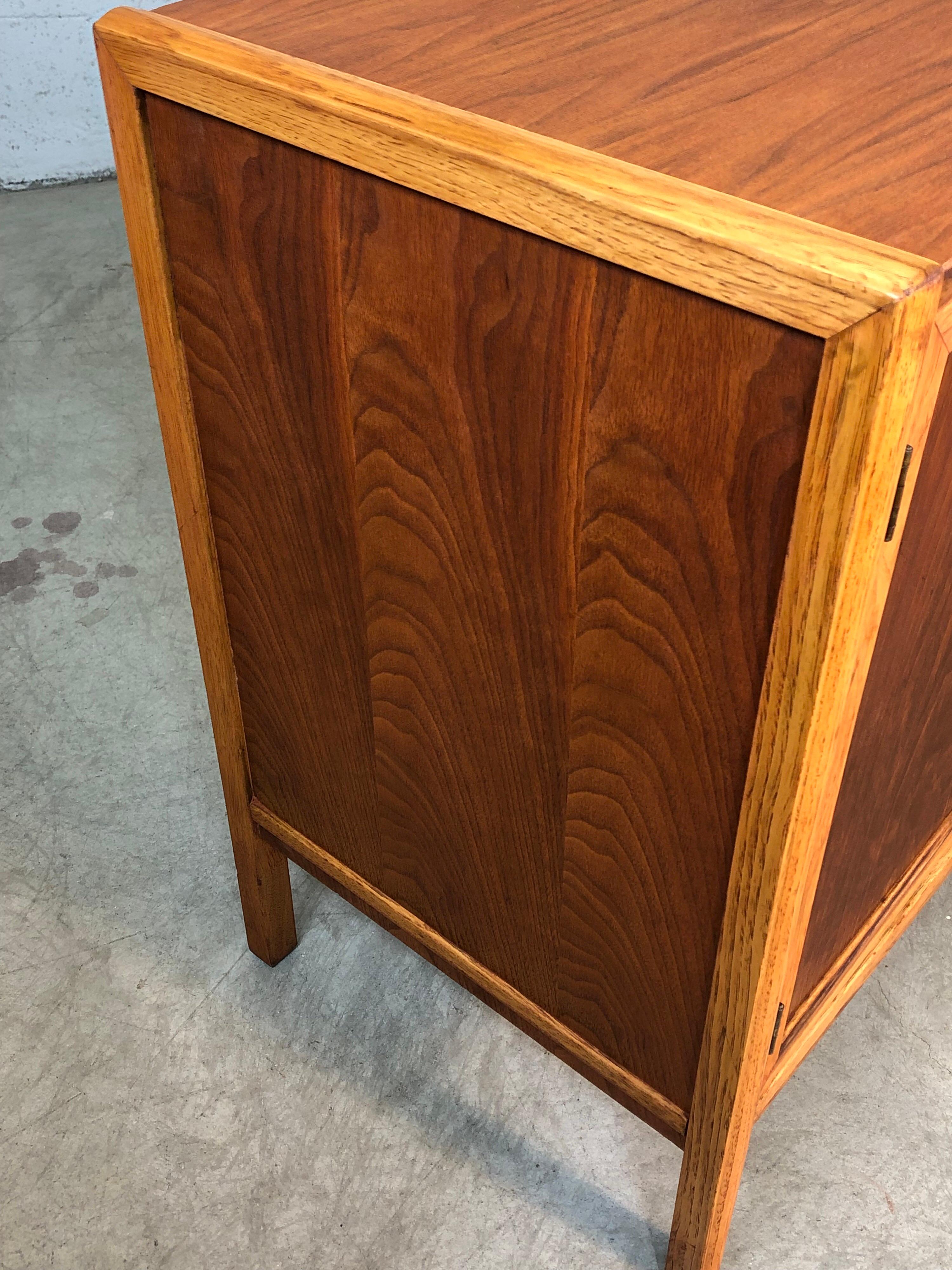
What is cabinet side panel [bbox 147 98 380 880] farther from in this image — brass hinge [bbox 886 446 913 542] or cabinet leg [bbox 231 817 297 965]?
brass hinge [bbox 886 446 913 542]

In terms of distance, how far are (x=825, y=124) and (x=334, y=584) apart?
1.61ft

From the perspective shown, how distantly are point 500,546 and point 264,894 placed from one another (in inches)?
26.5

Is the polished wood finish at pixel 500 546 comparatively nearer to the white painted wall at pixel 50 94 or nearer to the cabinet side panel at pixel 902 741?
the cabinet side panel at pixel 902 741

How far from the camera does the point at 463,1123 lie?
125 centimetres

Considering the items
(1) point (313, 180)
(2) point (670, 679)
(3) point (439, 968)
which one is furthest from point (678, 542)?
(3) point (439, 968)

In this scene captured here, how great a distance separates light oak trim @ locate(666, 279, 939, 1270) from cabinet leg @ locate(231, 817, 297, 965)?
0.54 metres

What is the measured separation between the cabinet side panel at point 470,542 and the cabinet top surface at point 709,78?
0.09 metres

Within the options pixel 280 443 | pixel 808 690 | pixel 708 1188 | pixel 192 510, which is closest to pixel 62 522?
pixel 192 510

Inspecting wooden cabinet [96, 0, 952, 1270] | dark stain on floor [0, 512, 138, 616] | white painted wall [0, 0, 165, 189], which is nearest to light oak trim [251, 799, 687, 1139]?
wooden cabinet [96, 0, 952, 1270]

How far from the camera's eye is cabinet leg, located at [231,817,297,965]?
1.30 m

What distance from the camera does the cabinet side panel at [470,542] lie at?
0.71 meters

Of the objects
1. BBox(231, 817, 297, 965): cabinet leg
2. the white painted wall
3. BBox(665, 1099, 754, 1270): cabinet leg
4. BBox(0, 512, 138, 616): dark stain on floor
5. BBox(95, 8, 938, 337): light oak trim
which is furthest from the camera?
the white painted wall

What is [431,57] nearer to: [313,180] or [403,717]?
[313,180]

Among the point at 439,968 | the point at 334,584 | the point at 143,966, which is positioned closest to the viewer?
the point at 334,584
